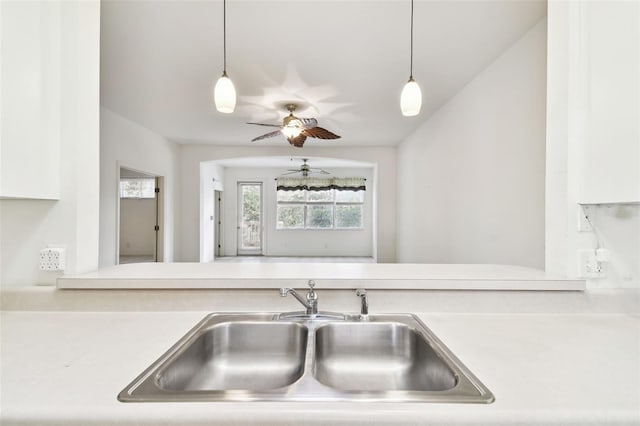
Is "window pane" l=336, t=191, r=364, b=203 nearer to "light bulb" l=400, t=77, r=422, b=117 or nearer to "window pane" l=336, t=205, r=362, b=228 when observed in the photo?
"window pane" l=336, t=205, r=362, b=228

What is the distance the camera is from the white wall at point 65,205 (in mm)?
1255

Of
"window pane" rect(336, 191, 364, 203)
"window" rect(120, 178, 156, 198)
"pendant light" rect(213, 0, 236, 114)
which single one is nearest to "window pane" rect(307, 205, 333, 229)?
"window pane" rect(336, 191, 364, 203)

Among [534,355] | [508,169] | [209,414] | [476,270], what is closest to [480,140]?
[508,169]

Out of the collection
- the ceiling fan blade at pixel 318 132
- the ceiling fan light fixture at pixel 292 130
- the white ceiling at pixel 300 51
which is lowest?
the ceiling fan light fixture at pixel 292 130

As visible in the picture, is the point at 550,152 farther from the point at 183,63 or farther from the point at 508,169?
the point at 183,63

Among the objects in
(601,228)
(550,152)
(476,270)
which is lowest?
(476,270)

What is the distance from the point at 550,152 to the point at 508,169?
1.27 m

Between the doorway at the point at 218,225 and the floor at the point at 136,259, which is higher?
the doorway at the point at 218,225

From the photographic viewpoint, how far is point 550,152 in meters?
1.36

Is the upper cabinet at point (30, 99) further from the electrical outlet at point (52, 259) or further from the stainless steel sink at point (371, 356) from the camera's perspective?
the stainless steel sink at point (371, 356)

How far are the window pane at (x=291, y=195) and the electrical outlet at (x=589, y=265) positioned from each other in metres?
7.61

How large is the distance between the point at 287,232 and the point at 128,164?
15.2ft

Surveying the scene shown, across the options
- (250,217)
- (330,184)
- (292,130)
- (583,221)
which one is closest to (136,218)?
(250,217)

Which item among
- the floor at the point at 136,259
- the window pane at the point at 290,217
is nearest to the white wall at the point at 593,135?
the window pane at the point at 290,217
